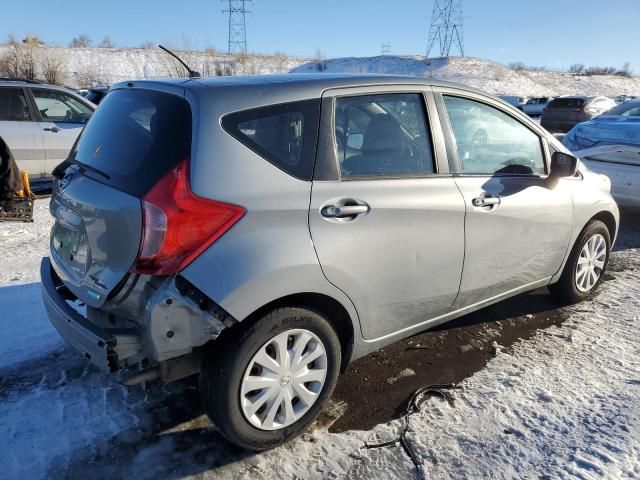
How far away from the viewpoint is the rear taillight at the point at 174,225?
213 centimetres

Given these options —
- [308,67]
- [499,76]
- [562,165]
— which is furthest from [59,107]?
[499,76]

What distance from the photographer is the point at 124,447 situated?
2.51m

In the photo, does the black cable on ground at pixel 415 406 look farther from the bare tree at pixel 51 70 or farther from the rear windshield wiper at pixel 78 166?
the bare tree at pixel 51 70

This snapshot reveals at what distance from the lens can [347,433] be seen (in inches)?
105

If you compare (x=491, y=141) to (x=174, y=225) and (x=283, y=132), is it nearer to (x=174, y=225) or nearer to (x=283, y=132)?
(x=283, y=132)

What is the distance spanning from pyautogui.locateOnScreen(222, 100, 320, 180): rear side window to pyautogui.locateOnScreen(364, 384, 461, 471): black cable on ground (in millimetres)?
1412

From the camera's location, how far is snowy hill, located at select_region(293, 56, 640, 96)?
59969 millimetres

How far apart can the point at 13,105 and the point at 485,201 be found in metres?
7.16

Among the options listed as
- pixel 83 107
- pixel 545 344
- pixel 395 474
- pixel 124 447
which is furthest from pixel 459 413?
pixel 83 107

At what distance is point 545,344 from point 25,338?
366cm

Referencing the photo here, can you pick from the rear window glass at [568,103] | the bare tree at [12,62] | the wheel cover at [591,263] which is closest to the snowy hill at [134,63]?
the bare tree at [12,62]

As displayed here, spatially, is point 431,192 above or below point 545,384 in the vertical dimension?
above

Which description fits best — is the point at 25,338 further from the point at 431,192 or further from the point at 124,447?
the point at 431,192

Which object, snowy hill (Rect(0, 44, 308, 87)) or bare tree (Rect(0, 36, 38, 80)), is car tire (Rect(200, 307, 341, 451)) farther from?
snowy hill (Rect(0, 44, 308, 87))
